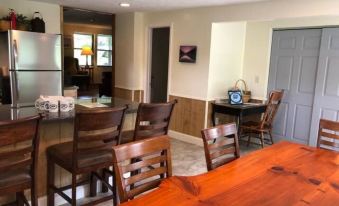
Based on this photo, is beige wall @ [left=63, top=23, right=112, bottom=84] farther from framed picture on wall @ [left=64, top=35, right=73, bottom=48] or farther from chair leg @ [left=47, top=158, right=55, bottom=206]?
chair leg @ [left=47, top=158, right=55, bottom=206]

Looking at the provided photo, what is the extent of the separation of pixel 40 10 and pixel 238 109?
3.56 m

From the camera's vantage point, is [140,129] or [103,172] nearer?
[140,129]

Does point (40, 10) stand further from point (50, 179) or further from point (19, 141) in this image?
point (19, 141)

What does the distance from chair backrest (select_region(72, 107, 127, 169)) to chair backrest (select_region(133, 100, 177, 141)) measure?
207 mm

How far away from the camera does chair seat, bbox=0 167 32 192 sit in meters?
1.81

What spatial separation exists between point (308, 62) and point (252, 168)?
Result: 3.37 metres

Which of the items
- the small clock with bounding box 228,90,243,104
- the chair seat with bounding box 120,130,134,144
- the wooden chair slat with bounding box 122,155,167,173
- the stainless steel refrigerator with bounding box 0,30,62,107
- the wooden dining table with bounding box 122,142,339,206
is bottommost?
the chair seat with bounding box 120,130,134,144

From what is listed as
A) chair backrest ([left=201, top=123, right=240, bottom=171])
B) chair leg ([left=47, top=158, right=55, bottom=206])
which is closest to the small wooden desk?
chair backrest ([left=201, top=123, right=240, bottom=171])

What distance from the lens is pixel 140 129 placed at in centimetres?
245

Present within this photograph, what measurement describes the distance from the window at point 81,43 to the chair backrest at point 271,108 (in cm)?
737

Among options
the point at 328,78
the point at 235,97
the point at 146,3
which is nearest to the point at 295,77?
the point at 328,78

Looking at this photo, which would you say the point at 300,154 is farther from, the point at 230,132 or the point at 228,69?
the point at 228,69

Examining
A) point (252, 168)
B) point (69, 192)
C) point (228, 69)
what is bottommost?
point (69, 192)

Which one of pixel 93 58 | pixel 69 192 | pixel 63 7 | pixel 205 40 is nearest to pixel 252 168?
pixel 69 192
